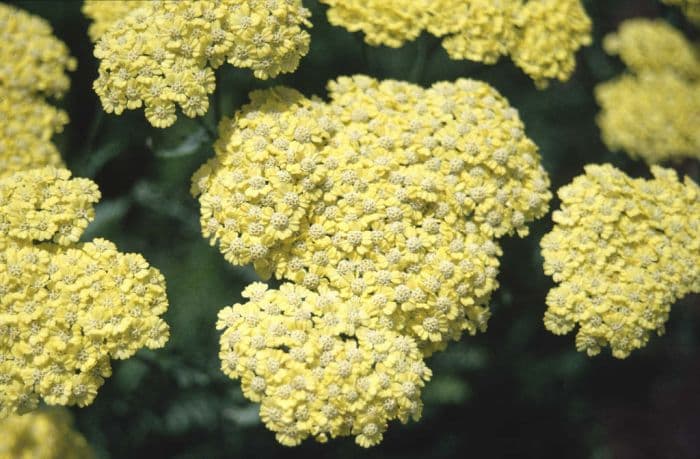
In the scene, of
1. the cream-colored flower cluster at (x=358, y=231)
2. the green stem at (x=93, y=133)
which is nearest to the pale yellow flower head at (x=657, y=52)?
the cream-colored flower cluster at (x=358, y=231)

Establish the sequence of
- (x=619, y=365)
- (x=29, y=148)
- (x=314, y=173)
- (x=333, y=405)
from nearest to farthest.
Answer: (x=333, y=405)
(x=314, y=173)
(x=29, y=148)
(x=619, y=365)

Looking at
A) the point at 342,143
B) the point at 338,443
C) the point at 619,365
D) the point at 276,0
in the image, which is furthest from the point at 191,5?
the point at 619,365

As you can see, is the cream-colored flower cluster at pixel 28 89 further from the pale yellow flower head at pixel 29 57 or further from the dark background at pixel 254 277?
the dark background at pixel 254 277

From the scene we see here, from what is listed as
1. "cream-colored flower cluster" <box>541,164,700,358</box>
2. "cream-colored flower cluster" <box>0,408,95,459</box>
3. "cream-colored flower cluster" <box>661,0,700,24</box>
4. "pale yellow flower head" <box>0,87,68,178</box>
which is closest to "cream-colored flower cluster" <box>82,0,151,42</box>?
"pale yellow flower head" <box>0,87,68,178</box>

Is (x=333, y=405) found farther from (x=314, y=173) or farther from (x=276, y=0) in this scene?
(x=276, y=0)

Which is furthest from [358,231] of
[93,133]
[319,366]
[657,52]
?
[657,52]

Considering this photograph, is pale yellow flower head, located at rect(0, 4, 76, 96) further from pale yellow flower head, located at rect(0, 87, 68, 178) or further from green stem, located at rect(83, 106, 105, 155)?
green stem, located at rect(83, 106, 105, 155)

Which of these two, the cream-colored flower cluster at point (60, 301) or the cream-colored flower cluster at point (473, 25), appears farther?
the cream-colored flower cluster at point (473, 25)
